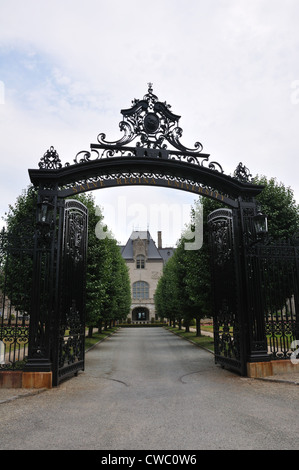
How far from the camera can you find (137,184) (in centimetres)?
866

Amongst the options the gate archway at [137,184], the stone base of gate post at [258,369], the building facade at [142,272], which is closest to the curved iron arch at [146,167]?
the gate archway at [137,184]

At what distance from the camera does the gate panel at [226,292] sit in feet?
27.5

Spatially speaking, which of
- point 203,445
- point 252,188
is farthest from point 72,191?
point 203,445

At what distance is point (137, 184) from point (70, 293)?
3.10 m

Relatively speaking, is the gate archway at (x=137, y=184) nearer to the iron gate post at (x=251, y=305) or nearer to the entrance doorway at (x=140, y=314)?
the iron gate post at (x=251, y=305)

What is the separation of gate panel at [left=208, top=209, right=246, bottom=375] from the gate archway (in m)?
0.03

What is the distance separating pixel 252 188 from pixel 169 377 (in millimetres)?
5262

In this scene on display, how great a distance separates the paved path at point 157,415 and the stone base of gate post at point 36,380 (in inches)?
11.7

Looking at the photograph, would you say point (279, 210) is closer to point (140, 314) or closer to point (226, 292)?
point (226, 292)

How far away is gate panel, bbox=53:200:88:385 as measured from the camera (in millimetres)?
7598

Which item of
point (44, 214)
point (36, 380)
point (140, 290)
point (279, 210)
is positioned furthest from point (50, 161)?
point (140, 290)

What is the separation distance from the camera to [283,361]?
27.5 ft

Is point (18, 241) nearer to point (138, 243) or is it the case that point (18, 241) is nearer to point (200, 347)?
point (200, 347)

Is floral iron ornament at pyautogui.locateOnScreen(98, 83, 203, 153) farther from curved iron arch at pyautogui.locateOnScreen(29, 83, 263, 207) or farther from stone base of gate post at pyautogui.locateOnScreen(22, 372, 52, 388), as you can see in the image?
stone base of gate post at pyautogui.locateOnScreen(22, 372, 52, 388)
